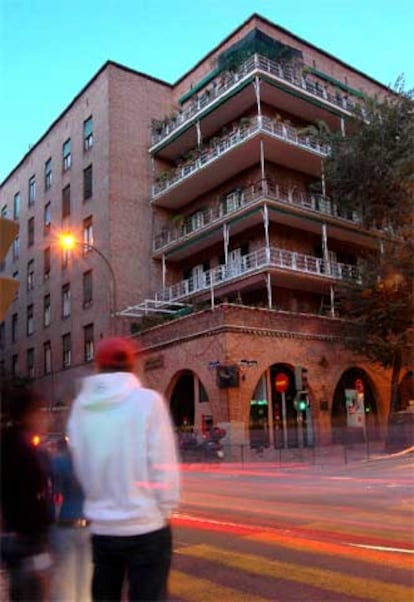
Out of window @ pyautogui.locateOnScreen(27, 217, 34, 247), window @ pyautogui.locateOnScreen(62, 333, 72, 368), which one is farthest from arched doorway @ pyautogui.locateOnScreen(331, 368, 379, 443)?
window @ pyautogui.locateOnScreen(27, 217, 34, 247)

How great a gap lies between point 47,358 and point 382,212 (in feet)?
74.6

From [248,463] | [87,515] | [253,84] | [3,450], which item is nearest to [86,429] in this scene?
[87,515]

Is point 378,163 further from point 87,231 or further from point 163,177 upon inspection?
point 87,231

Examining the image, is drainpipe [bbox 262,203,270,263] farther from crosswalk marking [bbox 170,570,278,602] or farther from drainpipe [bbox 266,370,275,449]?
crosswalk marking [bbox 170,570,278,602]

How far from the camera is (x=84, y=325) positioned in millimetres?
36406

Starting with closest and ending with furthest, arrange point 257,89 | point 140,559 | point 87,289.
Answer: point 140,559 → point 257,89 → point 87,289

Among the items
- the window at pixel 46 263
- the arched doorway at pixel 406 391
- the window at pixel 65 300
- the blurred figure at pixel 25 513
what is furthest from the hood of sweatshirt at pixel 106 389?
the window at pixel 46 263

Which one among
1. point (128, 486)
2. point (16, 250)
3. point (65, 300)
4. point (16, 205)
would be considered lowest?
point (128, 486)

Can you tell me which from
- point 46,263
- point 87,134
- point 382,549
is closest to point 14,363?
point 46,263

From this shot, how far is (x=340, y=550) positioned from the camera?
6.91m

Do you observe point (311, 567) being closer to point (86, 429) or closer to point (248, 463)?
point (86, 429)

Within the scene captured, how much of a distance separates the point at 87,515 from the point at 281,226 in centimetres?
2997

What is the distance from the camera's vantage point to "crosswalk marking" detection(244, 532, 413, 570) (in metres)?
6.32

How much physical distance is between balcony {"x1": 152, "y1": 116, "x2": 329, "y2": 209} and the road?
19.8 metres
